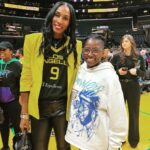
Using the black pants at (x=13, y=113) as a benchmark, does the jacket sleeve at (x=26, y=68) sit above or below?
above

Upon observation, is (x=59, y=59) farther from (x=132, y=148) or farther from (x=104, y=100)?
(x=132, y=148)

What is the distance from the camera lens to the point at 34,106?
7.59ft

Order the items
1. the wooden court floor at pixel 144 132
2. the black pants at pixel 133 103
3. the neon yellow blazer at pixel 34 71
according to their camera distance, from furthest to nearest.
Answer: the wooden court floor at pixel 144 132, the black pants at pixel 133 103, the neon yellow blazer at pixel 34 71

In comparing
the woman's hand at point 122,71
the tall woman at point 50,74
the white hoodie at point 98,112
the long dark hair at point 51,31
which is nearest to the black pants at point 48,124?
the tall woman at point 50,74

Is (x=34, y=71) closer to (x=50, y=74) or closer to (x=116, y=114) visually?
(x=50, y=74)

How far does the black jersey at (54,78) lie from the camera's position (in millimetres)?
2295

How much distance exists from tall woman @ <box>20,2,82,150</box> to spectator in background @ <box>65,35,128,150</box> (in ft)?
0.48

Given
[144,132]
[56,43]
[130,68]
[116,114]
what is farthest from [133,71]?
[116,114]

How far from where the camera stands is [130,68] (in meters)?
4.32

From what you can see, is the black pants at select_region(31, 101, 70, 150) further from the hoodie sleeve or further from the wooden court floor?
the wooden court floor

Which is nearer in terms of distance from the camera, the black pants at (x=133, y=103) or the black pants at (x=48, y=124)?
the black pants at (x=48, y=124)

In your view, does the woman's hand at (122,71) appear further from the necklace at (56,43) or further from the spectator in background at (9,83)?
the necklace at (56,43)

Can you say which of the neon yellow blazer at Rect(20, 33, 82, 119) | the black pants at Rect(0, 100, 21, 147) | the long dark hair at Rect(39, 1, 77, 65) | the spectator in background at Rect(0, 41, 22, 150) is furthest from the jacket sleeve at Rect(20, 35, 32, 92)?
the black pants at Rect(0, 100, 21, 147)

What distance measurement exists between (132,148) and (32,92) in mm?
2698
